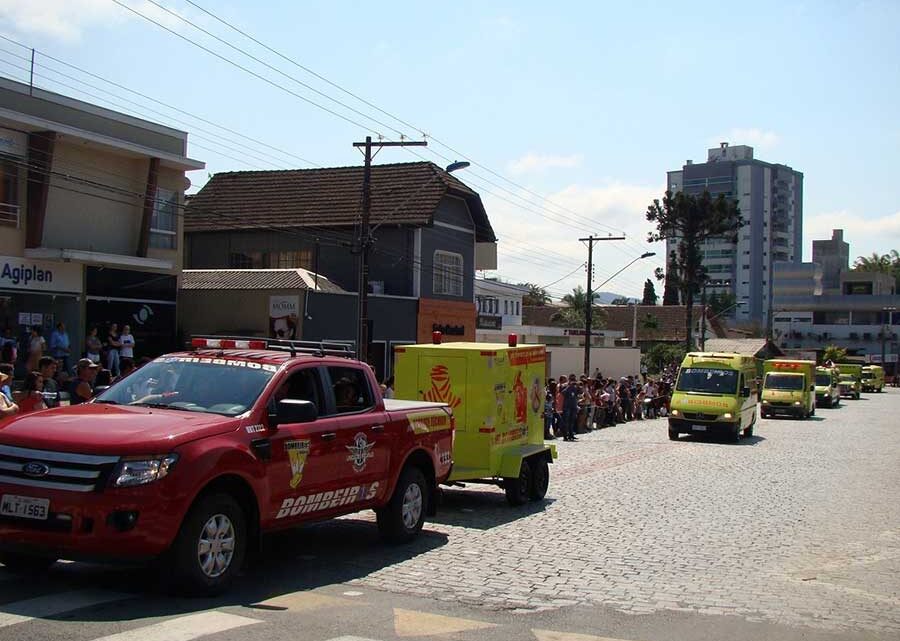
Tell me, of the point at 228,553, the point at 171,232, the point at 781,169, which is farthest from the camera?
the point at 781,169

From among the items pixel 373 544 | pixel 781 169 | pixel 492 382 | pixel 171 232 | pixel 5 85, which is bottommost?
pixel 373 544

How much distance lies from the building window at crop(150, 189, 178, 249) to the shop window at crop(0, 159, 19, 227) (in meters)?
4.26

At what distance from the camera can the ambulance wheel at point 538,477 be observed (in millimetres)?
14523

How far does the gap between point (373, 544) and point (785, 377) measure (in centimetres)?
3430

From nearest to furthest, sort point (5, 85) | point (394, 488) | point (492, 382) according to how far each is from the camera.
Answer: point (394, 488)
point (492, 382)
point (5, 85)

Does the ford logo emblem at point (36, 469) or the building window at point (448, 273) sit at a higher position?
the building window at point (448, 273)

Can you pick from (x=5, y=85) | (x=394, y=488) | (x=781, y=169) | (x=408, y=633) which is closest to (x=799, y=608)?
(x=408, y=633)

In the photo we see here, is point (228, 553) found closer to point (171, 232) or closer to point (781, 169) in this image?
point (171, 232)

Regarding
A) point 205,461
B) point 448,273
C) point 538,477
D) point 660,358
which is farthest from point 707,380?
point 660,358

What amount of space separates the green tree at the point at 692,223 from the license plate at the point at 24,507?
58.6m

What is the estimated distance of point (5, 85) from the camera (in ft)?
74.6

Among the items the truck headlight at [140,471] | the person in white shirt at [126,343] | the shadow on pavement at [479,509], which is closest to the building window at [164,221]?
the person in white shirt at [126,343]

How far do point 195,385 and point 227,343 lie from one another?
905mm

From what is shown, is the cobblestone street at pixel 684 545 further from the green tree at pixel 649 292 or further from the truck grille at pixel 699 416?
the green tree at pixel 649 292
